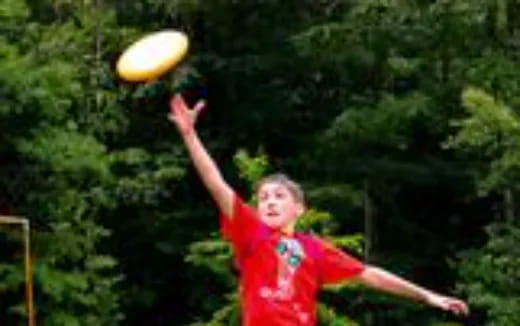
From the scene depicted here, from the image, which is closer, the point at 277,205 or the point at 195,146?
the point at 195,146

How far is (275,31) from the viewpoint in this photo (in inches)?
768

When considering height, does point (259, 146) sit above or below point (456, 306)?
above

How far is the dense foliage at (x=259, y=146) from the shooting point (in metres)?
15.0

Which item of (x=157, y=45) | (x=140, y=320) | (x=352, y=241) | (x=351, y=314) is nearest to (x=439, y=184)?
(x=351, y=314)

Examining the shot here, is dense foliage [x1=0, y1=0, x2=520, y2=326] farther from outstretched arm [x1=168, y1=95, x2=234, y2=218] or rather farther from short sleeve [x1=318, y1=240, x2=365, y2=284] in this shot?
outstretched arm [x1=168, y1=95, x2=234, y2=218]

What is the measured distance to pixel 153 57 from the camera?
5.73 metres

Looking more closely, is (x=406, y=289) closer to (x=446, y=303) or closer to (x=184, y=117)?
(x=446, y=303)

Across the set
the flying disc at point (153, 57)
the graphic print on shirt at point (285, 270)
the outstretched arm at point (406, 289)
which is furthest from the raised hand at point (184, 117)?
the outstretched arm at point (406, 289)

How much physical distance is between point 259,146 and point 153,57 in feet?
43.6

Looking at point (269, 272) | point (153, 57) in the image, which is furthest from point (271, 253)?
point (153, 57)

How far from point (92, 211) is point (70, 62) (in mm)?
2134

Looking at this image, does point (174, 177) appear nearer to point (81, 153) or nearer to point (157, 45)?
point (81, 153)

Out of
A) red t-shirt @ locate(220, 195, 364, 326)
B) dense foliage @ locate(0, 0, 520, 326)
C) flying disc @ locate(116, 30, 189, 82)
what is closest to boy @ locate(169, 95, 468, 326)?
red t-shirt @ locate(220, 195, 364, 326)

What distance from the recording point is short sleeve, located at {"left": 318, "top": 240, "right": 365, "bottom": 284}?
5332 mm
